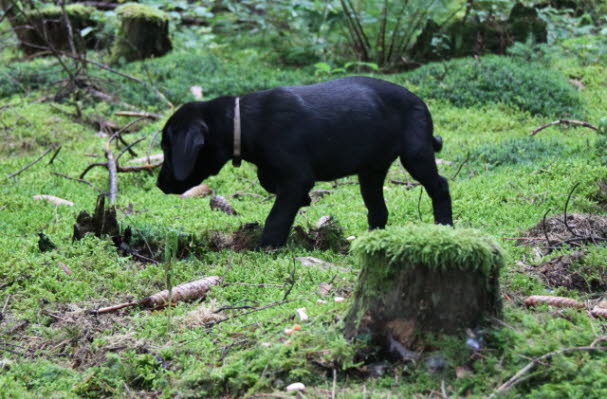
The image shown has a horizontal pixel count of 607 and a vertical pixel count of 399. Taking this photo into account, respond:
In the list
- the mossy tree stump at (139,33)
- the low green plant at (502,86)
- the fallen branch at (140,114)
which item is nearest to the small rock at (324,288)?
the fallen branch at (140,114)

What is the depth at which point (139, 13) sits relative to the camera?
42.3ft

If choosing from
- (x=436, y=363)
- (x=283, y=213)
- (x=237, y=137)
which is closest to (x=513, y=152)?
(x=283, y=213)

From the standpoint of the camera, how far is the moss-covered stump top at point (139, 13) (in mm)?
12891

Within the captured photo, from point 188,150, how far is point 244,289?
1.33m

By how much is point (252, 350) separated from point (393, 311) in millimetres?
754

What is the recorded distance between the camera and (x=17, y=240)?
18.9 ft

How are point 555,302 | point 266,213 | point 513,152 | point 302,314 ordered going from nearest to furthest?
point 302,314, point 555,302, point 266,213, point 513,152

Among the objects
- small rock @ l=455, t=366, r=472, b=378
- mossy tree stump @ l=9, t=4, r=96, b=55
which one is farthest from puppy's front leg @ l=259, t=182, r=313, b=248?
mossy tree stump @ l=9, t=4, r=96, b=55

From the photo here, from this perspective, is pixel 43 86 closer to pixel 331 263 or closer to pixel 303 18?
pixel 303 18

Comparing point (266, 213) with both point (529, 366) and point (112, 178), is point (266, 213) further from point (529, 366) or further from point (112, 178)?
point (529, 366)

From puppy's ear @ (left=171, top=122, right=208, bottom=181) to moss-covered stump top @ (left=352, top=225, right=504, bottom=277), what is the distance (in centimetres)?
241

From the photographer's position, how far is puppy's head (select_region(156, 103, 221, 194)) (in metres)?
5.50

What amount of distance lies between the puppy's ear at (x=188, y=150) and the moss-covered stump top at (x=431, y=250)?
7.91ft

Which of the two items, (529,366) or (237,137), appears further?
(237,137)
